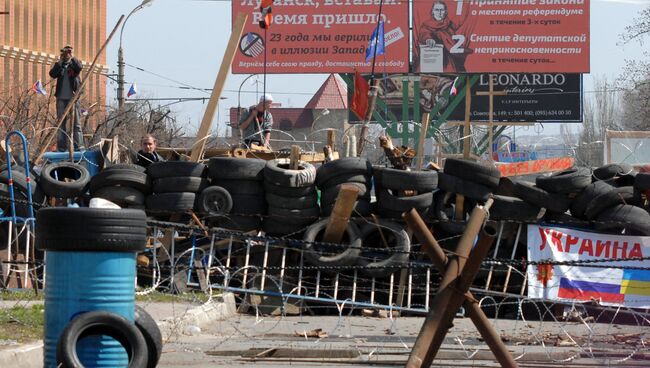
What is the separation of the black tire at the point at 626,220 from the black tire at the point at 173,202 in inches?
228

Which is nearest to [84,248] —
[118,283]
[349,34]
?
[118,283]

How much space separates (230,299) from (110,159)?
4.16m

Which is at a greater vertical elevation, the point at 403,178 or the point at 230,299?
the point at 403,178

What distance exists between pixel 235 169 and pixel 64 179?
2689 mm

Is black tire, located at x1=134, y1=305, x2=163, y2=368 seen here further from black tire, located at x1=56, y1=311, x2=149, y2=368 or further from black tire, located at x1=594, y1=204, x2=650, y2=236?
black tire, located at x1=594, y1=204, x2=650, y2=236

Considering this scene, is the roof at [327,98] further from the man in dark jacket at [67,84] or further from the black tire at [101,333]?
the black tire at [101,333]

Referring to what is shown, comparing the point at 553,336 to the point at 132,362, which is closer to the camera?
the point at 132,362

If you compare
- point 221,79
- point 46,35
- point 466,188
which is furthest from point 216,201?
point 46,35

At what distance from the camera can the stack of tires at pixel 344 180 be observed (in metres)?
17.5

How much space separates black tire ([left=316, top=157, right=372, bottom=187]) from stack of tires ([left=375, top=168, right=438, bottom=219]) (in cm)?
29

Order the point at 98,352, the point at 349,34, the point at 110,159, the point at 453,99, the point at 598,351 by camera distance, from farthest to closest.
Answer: the point at 453,99, the point at 349,34, the point at 110,159, the point at 598,351, the point at 98,352

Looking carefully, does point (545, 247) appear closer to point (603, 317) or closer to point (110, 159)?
point (603, 317)

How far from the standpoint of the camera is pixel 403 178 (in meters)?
17.2

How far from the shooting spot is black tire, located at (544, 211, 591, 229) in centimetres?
1745
